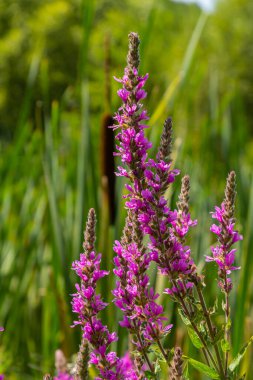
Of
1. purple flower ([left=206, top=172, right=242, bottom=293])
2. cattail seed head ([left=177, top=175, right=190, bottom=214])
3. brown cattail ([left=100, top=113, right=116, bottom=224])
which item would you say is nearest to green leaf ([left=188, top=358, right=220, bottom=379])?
purple flower ([left=206, top=172, right=242, bottom=293])

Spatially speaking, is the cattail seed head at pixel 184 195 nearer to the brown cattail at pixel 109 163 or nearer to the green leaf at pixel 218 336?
the green leaf at pixel 218 336

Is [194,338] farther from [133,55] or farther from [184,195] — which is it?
[133,55]

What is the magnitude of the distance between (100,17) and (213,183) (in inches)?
873

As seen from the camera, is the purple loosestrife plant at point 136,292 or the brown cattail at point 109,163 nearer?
the purple loosestrife plant at point 136,292

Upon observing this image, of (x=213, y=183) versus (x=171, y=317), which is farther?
(x=213, y=183)

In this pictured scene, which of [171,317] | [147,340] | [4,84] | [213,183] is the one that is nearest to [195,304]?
[147,340]

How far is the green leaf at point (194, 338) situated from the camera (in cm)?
85

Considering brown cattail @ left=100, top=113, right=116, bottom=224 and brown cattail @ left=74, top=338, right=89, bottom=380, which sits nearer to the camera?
brown cattail @ left=74, top=338, right=89, bottom=380

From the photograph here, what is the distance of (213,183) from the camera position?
3023mm

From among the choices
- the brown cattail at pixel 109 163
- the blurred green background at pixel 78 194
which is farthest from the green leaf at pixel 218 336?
the brown cattail at pixel 109 163

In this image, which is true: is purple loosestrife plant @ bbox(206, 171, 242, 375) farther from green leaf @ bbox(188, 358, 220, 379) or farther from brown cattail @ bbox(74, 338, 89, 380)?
brown cattail @ bbox(74, 338, 89, 380)

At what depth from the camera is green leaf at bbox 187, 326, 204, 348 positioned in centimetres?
85

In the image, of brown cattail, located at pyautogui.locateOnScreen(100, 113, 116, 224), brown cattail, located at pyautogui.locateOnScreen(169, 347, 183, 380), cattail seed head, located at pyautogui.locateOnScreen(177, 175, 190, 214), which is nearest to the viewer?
brown cattail, located at pyautogui.locateOnScreen(169, 347, 183, 380)

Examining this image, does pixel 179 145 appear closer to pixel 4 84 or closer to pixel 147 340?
pixel 147 340
